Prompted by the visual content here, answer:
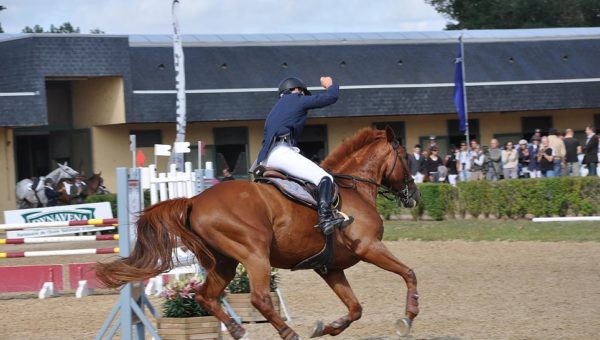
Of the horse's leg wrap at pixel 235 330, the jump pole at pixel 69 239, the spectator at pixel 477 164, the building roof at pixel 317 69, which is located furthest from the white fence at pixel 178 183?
the building roof at pixel 317 69

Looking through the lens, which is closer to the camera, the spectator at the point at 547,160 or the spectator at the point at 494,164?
the spectator at the point at 547,160

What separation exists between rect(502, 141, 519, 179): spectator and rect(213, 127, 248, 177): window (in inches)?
372

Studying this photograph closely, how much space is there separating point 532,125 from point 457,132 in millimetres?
2833

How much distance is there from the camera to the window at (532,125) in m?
34.6

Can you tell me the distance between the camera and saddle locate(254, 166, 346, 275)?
8.33 metres

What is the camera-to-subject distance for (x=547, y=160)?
23.9 metres

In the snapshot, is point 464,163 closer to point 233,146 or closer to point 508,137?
point 508,137

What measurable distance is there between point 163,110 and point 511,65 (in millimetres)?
12965

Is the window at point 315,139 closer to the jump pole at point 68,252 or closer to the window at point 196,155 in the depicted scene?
the window at point 196,155

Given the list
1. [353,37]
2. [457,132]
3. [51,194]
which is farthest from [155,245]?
[353,37]

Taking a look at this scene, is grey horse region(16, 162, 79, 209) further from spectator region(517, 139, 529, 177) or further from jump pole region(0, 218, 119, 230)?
jump pole region(0, 218, 119, 230)

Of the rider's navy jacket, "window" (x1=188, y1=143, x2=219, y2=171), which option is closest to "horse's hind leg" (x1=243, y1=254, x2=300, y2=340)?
the rider's navy jacket

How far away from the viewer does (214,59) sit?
105 feet

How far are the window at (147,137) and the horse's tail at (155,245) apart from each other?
22.8m
